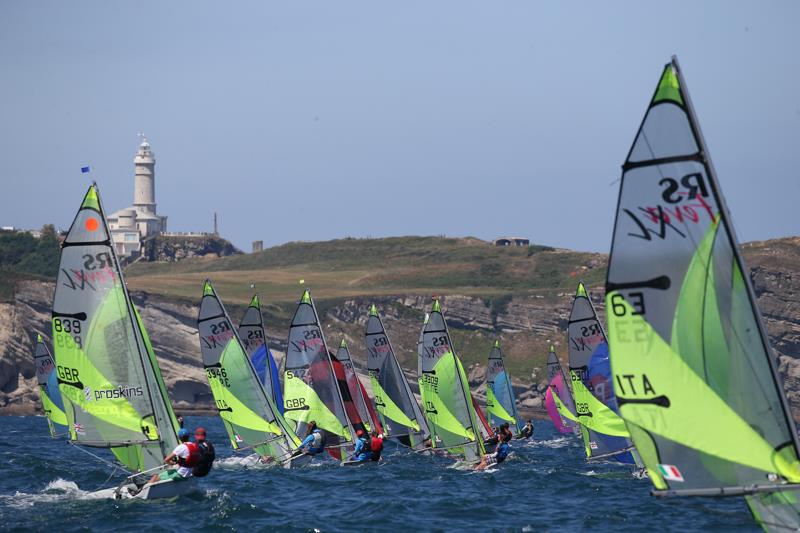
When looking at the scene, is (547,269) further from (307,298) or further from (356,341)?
(307,298)

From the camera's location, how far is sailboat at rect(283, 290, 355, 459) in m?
40.3

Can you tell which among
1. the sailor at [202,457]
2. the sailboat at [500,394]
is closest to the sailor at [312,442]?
the sailor at [202,457]

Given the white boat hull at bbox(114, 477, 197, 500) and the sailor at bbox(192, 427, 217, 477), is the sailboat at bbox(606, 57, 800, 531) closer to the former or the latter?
the sailor at bbox(192, 427, 217, 477)

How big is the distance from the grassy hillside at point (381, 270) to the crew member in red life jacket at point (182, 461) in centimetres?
9806

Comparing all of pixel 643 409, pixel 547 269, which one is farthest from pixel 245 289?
pixel 643 409

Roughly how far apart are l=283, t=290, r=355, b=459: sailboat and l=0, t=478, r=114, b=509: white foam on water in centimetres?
1215

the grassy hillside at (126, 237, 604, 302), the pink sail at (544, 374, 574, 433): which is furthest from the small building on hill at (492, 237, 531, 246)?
the pink sail at (544, 374, 574, 433)

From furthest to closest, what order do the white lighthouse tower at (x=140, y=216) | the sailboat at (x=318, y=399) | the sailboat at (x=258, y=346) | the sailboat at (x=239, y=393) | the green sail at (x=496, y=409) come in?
the white lighthouse tower at (x=140, y=216)
the green sail at (x=496, y=409)
the sailboat at (x=258, y=346)
the sailboat at (x=318, y=399)
the sailboat at (x=239, y=393)

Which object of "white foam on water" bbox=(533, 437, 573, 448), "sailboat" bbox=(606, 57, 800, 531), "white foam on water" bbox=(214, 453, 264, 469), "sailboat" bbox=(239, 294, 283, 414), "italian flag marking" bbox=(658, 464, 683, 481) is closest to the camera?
"sailboat" bbox=(606, 57, 800, 531)

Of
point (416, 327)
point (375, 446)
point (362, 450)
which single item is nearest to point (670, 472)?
point (375, 446)

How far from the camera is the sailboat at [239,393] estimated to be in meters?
37.7

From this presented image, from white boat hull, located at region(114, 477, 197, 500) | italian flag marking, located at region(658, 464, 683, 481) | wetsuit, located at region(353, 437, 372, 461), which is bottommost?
wetsuit, located at region(353, 437, 372, 461)

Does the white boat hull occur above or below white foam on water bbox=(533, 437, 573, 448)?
above

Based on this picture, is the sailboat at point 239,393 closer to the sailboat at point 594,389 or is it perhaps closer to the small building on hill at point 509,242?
the sailboat at point 594,389
